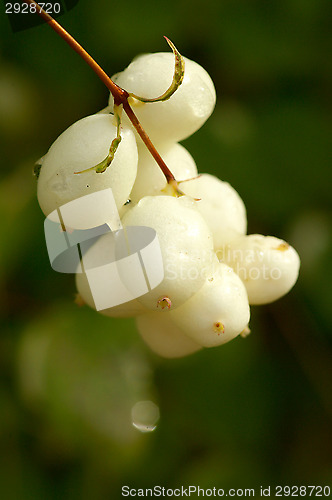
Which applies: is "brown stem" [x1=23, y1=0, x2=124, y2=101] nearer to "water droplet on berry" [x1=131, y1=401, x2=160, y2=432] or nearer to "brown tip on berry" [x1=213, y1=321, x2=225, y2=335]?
"brown tip on berry" [x1=213, y1=321, x2=225, y2=335]

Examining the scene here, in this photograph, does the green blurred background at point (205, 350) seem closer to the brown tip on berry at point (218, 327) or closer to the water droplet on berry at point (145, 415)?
the water droplet on berry at point (145, 415)

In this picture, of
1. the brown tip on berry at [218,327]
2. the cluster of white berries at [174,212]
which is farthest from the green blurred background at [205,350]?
the brown tip on berry at [218,327]

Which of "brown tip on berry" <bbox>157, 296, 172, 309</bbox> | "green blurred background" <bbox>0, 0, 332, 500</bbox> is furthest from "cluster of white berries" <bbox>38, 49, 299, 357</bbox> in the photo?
"green blurred background" <bbox>0, 0, 332, 500</bbox>

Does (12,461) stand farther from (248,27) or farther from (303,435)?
(248,27)

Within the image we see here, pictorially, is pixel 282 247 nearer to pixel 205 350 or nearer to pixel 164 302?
pixel 164 302

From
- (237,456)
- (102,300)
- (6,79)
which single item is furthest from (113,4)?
(237,456)

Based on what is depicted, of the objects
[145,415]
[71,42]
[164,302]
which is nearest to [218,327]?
[164,302]
